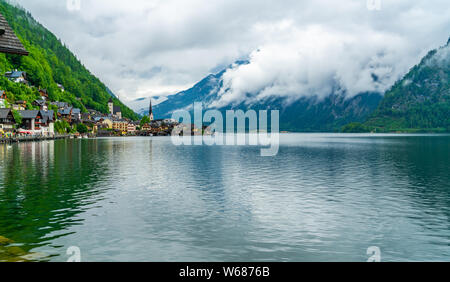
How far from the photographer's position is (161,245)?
69.8 feet

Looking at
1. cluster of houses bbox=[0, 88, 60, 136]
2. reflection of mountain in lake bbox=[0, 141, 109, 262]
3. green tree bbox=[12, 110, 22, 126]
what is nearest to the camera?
reflection of mountain in lake bbox=[0, 141, 109, 262]

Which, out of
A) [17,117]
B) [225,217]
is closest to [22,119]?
[17,117]

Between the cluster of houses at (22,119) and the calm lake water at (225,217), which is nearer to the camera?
the calm lake water at (225,217)

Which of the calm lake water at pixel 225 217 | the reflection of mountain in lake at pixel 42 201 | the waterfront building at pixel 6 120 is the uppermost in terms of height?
the waterfront building at pixel 6 120

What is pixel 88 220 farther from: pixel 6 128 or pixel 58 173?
pixel 6 128

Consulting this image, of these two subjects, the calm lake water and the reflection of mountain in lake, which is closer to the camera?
the calm lake water

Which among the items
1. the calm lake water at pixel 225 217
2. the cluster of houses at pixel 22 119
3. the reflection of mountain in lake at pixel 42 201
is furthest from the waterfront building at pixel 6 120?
the calm lake water at pixel 225 217

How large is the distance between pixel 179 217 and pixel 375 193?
21.0 metres

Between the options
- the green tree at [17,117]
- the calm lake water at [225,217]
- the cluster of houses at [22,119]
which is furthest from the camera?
the green tree at [17,117]

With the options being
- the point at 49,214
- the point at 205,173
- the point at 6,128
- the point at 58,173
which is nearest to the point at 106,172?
the point at 58,173

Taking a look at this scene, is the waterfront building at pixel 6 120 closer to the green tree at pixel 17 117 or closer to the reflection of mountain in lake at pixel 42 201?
the green tree at pixel 17 117

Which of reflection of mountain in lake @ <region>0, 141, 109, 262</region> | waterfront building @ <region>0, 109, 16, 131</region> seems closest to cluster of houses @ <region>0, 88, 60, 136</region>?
waterfront building @ <region>0, 109, 16, 131</region>

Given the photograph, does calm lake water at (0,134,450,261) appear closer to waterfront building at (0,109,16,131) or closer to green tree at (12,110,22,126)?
waterfront building at (0,109,16,131)

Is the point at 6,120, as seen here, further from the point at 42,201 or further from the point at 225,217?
the point at 225,217
